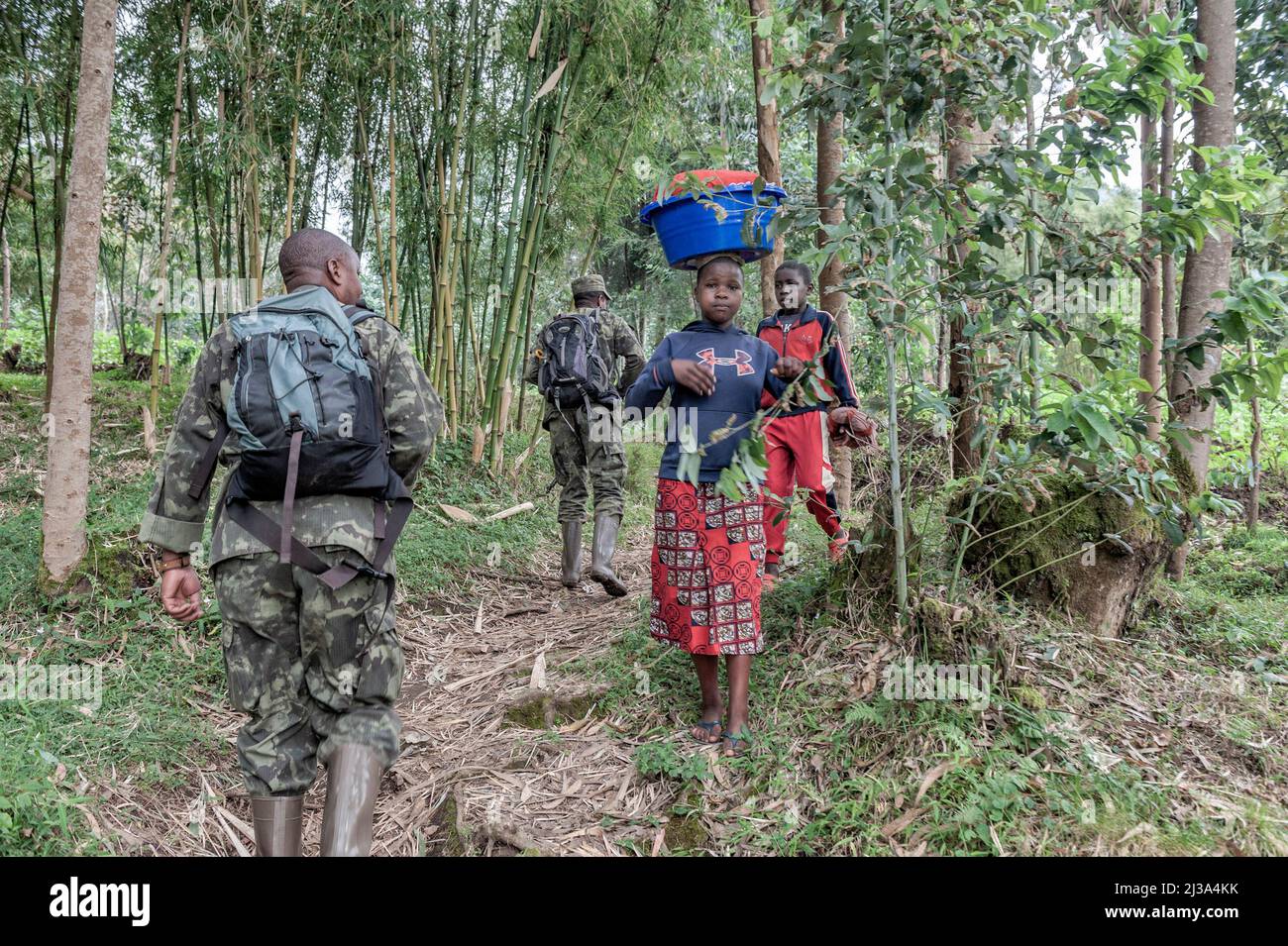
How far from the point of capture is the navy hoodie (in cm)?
254

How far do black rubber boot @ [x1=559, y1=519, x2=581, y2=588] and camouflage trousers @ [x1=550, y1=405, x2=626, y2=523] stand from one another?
5 cm

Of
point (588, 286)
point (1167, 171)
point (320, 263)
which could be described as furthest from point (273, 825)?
point (1167, 171)

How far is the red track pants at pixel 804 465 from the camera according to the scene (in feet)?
11.8

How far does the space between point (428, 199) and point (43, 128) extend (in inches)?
92.5

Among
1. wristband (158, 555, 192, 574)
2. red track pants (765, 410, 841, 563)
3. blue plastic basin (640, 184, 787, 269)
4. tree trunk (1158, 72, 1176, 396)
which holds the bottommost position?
wristband (158, 555, 192, 574)

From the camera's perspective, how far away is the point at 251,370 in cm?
185

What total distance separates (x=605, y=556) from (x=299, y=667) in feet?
7.37

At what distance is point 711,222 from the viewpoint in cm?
264

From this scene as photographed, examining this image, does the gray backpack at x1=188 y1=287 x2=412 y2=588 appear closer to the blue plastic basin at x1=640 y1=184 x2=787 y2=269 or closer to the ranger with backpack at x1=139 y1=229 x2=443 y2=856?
the ranger with backpack at x1=139 y1=229 x2=443 y2=856

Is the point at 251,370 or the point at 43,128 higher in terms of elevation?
the point at 43,128

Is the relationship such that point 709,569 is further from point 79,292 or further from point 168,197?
point 168,197

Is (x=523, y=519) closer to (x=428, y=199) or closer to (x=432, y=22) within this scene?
(x=428, y=199)

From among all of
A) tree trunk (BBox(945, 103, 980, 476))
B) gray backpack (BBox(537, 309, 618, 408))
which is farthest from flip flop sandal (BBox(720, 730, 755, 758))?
gray backpack (BBox(537, 309, 618, 408))
